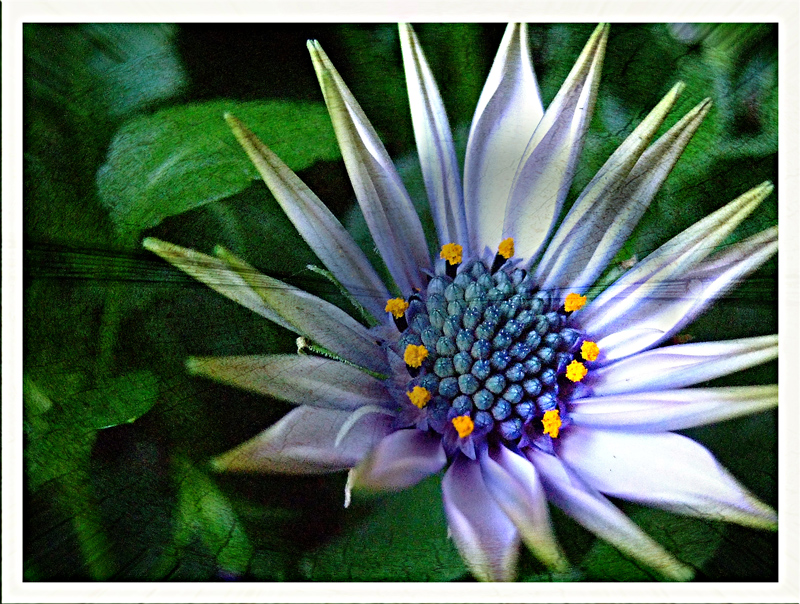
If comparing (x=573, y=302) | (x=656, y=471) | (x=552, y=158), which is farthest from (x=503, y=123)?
(x=656, y=471)

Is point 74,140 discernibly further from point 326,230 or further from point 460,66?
point 460,66

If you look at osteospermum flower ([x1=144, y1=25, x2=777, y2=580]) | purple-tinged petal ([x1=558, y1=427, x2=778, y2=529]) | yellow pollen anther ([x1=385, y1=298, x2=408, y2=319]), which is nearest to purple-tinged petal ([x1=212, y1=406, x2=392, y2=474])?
osteospermum flower ([x1=144, y1=25, x2=777, y2=580])

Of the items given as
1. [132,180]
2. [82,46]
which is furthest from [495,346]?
[82,46]

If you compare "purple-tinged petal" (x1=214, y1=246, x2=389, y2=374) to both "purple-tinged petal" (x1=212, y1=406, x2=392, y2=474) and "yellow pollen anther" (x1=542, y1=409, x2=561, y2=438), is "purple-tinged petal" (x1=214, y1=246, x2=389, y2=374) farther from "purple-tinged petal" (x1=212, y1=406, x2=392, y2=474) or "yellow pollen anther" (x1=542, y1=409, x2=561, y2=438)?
"yellow pollen anther" (x1=542, y1=409, x2=561, y2=438)

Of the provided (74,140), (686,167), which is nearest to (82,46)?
(74,140)

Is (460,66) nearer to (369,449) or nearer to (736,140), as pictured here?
(736,140)
